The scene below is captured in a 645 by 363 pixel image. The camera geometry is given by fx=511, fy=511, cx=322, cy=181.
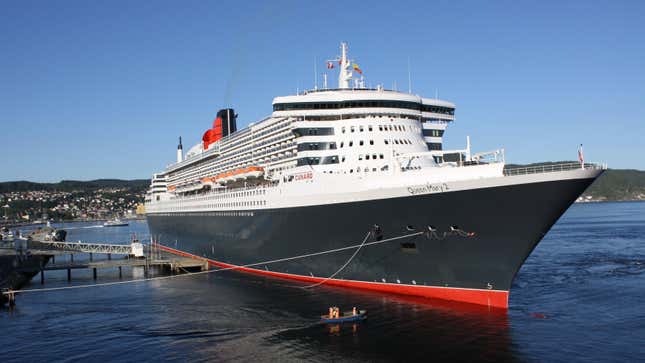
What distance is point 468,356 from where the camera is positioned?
54.6ft

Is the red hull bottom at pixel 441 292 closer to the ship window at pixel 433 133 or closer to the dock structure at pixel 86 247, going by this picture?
the ship window at pixel 433 133

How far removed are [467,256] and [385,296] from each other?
15.5 ft

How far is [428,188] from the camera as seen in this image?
2133 centimetres

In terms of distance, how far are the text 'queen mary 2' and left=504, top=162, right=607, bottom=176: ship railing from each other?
0.05 meters

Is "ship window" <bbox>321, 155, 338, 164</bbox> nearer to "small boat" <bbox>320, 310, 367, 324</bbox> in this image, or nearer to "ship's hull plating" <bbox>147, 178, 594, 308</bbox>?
"ship's hull plating" <bbox>147, 178, 594, 308</bbox>

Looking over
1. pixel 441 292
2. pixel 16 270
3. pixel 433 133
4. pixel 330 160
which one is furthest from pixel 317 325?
pixel 16 270

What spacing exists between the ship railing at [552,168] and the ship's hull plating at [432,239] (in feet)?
1.63

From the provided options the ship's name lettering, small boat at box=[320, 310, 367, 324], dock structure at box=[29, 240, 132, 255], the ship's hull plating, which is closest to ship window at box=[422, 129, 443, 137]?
the ship's hull plating

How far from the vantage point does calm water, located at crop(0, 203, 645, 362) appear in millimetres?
17594

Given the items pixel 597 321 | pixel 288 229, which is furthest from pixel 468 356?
pixel 288 229

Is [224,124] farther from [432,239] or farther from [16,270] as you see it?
[432,239]

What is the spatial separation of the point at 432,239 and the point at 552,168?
5.46 m

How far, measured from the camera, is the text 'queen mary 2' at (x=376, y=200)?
65.8ft

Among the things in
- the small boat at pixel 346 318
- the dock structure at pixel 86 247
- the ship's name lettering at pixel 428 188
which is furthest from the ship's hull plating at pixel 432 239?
the dock structure at pixel 86 247
